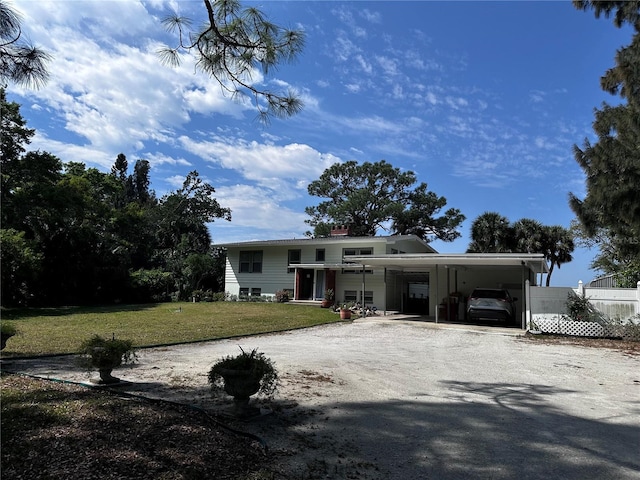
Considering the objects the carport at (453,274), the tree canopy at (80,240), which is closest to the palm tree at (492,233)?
the carport at (453,274)

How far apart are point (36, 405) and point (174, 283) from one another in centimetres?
2354

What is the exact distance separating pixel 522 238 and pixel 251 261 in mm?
19728

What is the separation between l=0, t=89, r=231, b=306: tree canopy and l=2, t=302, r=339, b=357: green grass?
3.44 metres

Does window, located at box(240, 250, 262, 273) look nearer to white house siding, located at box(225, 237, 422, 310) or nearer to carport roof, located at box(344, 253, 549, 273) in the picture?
white house siding, located at box(225, 237, 422, 310)

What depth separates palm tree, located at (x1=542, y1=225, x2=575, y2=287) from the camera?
101ft

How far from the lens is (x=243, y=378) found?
4.52 m

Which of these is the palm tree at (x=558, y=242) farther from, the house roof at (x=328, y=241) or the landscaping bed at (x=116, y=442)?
the landscaping bed at (x=116, y=442)

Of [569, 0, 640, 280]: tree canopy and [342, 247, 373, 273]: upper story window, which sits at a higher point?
[569, 0, 640, 280]: tree canopy

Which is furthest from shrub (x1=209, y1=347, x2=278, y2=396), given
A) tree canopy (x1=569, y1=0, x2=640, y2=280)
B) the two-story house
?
the two-story house

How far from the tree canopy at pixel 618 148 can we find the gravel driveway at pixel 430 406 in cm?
438

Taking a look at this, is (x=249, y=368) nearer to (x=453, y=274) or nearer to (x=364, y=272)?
(x=364, y=272)

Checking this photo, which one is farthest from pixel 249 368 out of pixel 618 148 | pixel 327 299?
pixel 327 299

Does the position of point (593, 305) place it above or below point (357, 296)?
above

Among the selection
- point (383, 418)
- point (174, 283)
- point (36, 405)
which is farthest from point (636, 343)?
point (174, 283)
